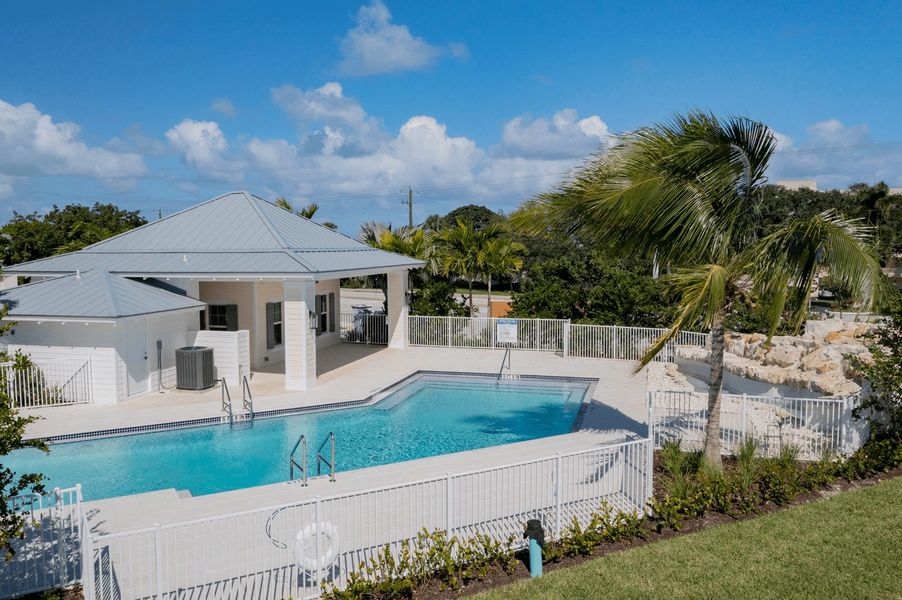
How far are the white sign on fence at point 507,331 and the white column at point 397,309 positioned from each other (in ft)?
11.0

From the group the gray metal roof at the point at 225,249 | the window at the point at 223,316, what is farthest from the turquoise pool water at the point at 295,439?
the window at the point at 223,316

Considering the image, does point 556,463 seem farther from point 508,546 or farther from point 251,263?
point 251,263

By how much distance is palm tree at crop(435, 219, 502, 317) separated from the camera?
2364 cm

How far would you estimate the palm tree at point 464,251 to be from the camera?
23641 millimetres

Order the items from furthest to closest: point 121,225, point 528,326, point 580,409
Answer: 1. point 121,225
2. point 528,326
3. point 580,409

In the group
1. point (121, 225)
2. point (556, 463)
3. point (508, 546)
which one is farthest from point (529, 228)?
point (121, 225)

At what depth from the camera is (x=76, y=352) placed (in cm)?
1425

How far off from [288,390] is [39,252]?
16.9 m

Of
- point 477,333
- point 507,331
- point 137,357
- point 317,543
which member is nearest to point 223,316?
point 137,357

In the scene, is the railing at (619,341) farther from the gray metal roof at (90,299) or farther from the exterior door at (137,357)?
the exterior door at (137,357)

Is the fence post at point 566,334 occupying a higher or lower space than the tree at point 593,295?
lower

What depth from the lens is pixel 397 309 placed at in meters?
21.8

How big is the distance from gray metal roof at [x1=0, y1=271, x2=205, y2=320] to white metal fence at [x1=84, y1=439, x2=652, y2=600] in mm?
8311

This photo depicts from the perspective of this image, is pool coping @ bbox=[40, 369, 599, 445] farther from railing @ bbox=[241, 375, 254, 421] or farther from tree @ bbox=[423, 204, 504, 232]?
tree @ bbox=[423, 204, 504, 232]
